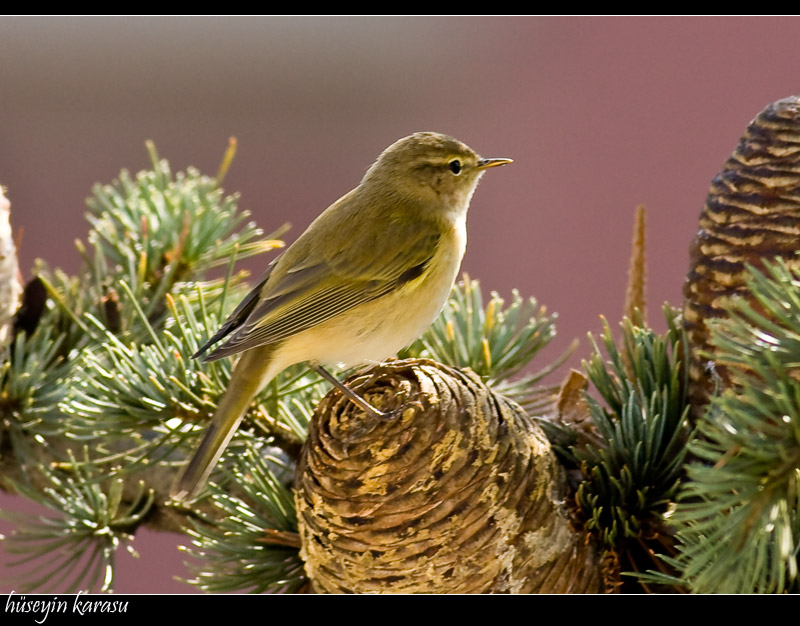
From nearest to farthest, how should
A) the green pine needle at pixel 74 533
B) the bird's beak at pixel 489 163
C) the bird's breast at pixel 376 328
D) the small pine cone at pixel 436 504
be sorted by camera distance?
the small pine cone at pixel 436 504, the green pine needle at pixel 74 533, the bird's breast at pixel 376 328, the bird's beak at pixel 489 163

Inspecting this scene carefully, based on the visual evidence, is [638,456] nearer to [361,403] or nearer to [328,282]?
[361,403]

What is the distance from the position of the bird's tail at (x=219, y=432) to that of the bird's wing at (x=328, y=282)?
168mm

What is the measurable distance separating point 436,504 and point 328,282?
2.00 ft

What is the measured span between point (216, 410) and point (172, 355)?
0.09m

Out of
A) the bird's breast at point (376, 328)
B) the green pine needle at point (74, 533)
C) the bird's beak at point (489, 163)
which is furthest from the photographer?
the bird's beak at point (489, 163)

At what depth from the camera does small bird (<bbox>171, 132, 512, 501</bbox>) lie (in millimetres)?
1074

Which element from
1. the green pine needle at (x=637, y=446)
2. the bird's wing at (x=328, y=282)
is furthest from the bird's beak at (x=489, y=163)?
the green pine needle at (x=637, y=446)

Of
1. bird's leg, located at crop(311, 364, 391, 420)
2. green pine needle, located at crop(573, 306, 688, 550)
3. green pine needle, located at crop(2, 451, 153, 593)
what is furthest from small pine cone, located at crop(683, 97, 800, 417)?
green pine needle, located at crop(2, 451, 153, 593)

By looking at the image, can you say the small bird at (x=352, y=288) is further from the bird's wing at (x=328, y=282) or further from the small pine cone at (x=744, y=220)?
the small pine cone at (x=744, y=220)

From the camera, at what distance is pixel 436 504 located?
2.69 feet

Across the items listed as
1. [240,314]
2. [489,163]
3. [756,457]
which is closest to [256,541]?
[240,314]

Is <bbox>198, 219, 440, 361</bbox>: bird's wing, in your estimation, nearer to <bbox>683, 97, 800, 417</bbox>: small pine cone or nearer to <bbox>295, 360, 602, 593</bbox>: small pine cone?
<bbox>295, 360, 602, 593</bbox>: small pine cone

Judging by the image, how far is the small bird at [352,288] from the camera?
3.52ft

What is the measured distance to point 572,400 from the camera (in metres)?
1.04
